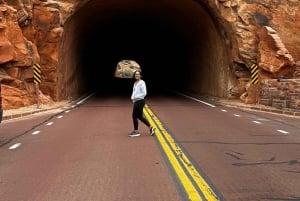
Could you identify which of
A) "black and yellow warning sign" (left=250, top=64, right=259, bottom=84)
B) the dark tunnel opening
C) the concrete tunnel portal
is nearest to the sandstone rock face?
"black and yellow warning sign" (left=250, top=64, right=259, bottom=84)

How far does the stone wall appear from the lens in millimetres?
22438

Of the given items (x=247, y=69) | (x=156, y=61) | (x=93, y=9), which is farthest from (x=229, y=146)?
(x=156, y=61)

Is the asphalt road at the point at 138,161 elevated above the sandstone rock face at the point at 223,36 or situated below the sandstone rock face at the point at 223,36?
below

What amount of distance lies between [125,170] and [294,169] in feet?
10.5

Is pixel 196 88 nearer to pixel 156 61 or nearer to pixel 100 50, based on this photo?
pixel 100 50

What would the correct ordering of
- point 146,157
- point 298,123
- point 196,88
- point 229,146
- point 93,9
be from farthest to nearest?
point 196,88
point 93,9
point 298,123
point 229,146
point 146,157

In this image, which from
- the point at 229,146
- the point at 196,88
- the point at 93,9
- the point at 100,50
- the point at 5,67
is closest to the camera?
the point at 229,146

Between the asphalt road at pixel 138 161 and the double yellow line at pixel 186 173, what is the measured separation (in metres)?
0.09

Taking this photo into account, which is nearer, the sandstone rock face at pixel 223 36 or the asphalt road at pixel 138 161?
the asphalt road at pixel 138 161

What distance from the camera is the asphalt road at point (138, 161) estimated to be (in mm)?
7176

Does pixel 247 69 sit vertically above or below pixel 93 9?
below

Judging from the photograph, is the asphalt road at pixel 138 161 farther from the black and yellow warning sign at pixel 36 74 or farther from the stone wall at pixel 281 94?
the black and yellow warning sign at pixel 36 74

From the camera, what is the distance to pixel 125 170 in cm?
878

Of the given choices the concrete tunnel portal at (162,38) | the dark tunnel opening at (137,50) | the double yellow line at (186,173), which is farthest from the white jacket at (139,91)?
the dark tunnel opening at (137,50)
